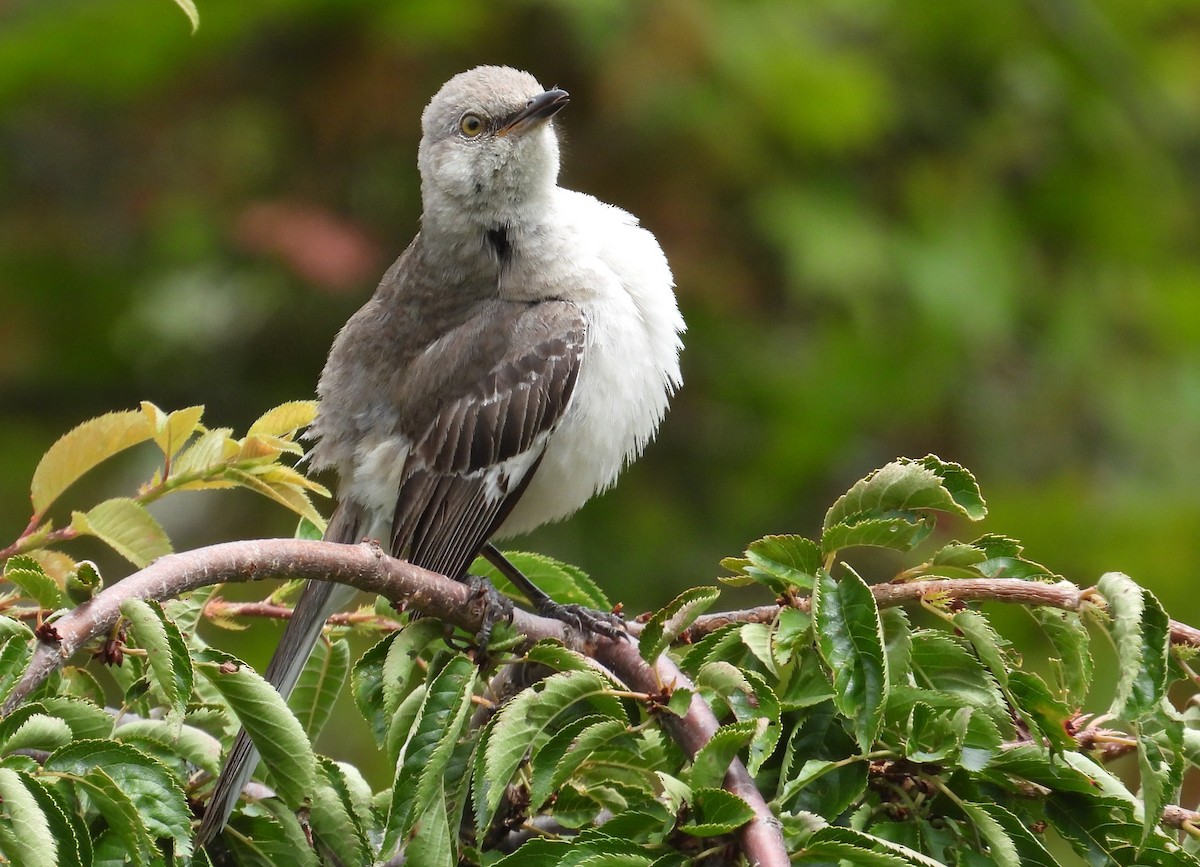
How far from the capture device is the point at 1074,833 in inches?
89.7

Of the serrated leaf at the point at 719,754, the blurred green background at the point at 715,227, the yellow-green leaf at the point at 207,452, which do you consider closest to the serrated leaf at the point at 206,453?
the yellow-green leaf at the point at 207,452

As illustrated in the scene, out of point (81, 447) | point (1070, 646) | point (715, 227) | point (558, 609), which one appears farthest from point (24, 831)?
point (715, 227)

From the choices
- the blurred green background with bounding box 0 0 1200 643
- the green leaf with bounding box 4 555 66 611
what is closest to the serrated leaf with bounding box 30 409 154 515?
the green leaf with bounding box 4 555 66 611

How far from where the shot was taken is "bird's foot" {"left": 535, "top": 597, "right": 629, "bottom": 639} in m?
2.71

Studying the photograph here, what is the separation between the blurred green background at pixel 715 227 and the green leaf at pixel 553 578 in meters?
4.20

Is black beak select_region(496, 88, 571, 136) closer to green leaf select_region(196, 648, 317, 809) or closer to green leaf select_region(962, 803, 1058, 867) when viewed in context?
green leaf select_region(196, 648, 317, 809)

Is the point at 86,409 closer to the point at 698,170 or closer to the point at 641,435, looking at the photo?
the point at 698,170

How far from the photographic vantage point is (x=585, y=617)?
290 centimetres

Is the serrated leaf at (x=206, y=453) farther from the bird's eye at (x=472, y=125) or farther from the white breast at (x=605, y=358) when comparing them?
the bird's eye at (x=472, y=125)

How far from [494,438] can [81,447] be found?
5.26ft

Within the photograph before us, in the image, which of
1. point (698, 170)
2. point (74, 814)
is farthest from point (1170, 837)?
point (698, 170)

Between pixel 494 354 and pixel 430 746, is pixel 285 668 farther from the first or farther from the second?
pixel 494 354

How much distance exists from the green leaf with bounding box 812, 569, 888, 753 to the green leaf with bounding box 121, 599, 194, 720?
92 cm

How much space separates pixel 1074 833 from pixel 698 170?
6333mm
